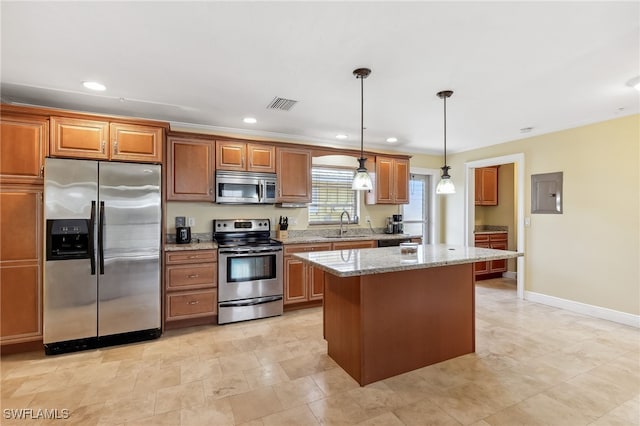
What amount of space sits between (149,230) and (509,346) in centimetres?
383

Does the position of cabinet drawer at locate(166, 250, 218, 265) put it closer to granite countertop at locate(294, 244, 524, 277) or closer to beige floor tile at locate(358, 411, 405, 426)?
granite countertop at locate(294, 244, 524, 277)

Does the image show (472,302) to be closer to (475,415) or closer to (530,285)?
(475,415)

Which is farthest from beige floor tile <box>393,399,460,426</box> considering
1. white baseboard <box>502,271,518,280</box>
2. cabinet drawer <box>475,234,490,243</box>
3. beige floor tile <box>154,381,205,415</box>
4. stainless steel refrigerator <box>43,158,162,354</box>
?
white baseboard <box>502,271,518,280</box>

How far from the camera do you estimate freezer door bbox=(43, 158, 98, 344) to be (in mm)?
2848

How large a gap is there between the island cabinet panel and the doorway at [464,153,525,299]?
238 centimetres

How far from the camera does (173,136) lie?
12.2ft

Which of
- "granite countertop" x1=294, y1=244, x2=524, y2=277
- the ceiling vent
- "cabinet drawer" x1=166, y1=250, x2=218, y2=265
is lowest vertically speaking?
"cabinet drawer" x1=166, y1=250, x2=218, y2=265

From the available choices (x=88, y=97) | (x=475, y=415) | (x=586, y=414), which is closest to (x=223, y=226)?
(x=88, y=97)

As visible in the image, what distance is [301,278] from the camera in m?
4.12

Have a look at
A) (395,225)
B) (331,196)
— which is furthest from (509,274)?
(331,196)

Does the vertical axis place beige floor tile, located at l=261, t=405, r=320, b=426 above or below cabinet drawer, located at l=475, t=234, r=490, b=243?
below

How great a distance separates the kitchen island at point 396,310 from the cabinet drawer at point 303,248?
1.29m

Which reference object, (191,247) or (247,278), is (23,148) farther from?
(247,278)

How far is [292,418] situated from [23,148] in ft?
11.1
